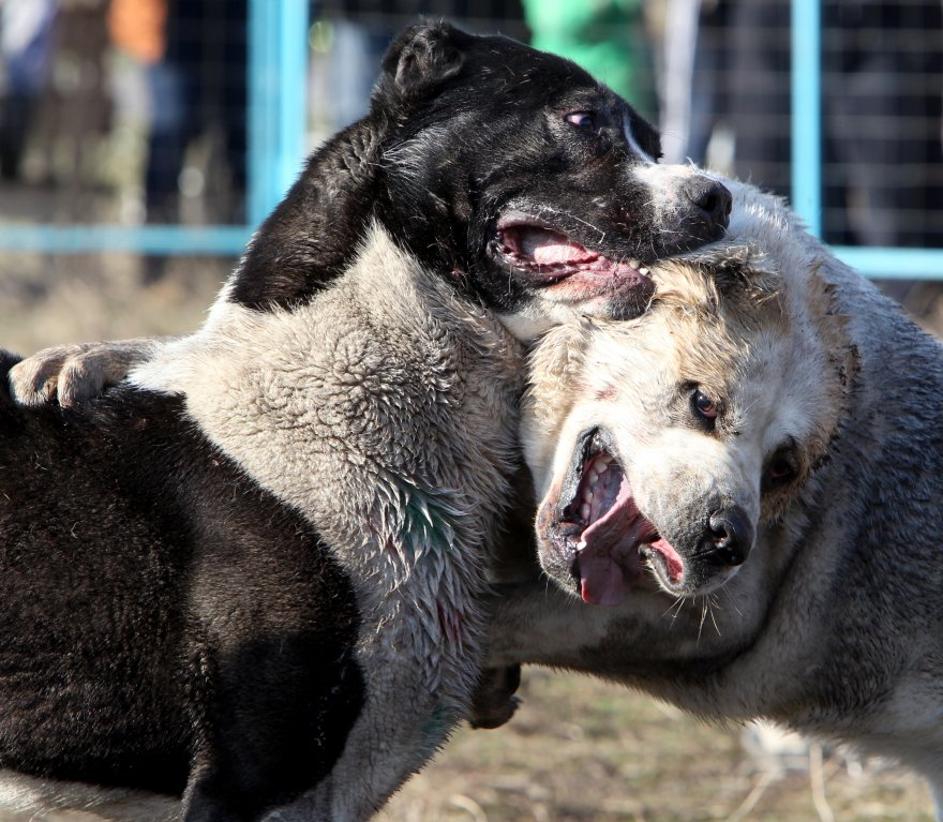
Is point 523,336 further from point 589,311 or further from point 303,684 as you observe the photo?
point 303,684

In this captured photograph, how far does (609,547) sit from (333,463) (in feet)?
2.01

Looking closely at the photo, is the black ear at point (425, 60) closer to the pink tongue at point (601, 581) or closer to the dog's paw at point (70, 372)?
the dog's paw at point (70, 372)

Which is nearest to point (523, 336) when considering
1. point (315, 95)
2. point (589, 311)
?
point (589, 311)

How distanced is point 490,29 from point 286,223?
508cm

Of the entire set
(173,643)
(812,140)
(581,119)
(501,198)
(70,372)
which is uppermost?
(581,119)

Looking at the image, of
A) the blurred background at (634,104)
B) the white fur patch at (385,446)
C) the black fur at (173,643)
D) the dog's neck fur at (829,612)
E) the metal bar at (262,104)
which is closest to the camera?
the black fur at (173,643)

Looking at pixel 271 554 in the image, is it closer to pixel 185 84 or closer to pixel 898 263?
pixel 898 263

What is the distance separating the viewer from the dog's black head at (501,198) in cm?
339

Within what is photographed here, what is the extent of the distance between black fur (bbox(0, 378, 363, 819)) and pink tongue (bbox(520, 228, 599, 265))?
77cm

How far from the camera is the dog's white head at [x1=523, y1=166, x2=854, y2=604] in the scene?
329 cm

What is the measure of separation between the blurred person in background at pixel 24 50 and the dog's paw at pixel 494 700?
7.95m

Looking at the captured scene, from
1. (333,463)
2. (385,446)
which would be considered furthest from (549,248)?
(333,463)

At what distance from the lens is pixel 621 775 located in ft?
16.1

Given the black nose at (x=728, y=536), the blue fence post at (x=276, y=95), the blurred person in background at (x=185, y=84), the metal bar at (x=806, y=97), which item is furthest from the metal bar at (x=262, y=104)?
the black nose at (x=728, y=536)
